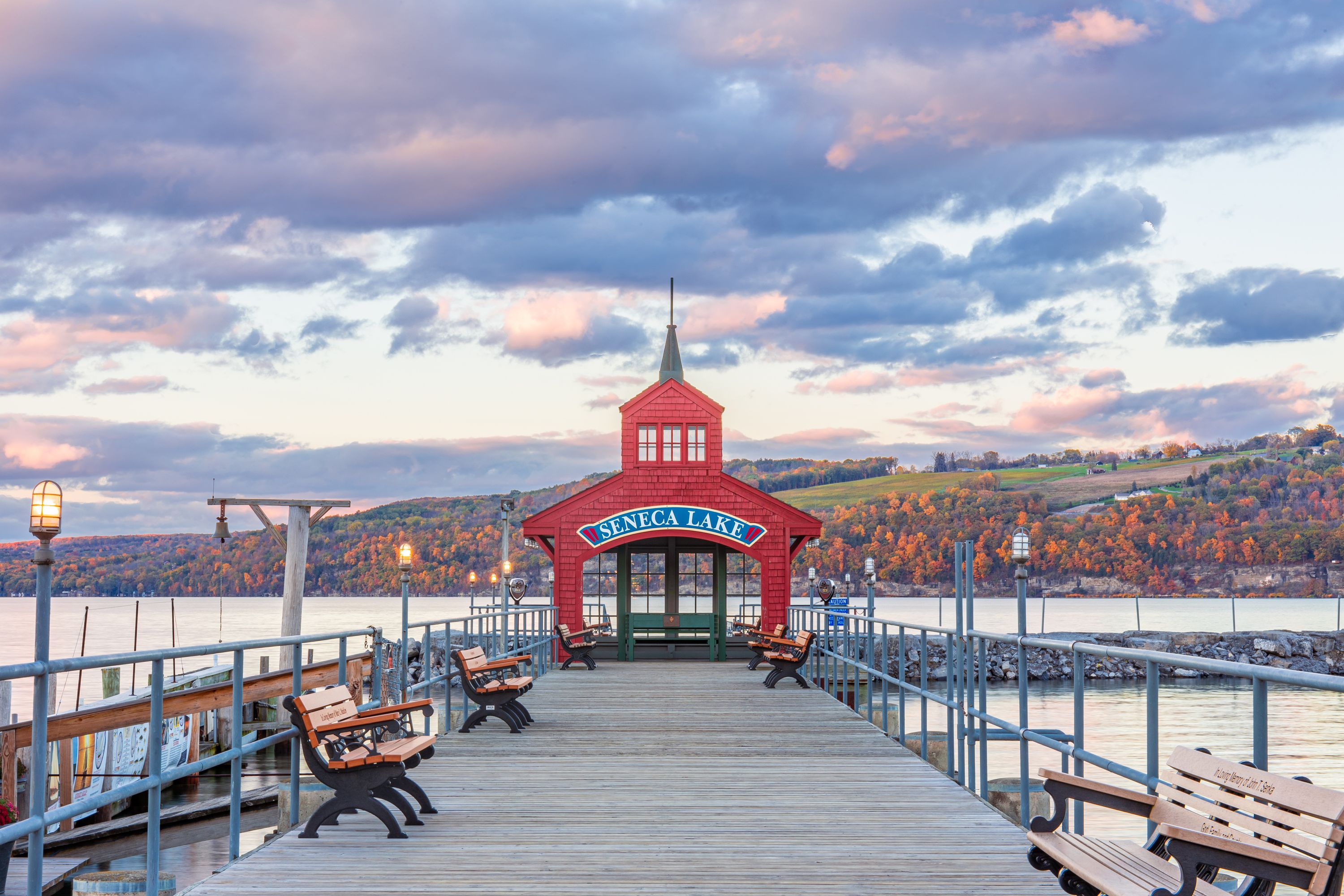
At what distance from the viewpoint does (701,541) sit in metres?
20.8

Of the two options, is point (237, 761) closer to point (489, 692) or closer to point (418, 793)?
point (418, 793)

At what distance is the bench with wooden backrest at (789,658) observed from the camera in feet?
48.6

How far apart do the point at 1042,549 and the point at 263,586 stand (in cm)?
14016

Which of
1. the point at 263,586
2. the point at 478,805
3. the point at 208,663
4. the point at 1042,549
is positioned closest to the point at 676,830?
the point at 478,805

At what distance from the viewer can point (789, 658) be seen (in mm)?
14898

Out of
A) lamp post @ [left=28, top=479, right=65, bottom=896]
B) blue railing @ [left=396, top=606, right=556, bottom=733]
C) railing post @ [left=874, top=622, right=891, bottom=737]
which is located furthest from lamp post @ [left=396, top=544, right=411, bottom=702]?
lamp post @ [left=28, top=479, right=65, bottom=896]

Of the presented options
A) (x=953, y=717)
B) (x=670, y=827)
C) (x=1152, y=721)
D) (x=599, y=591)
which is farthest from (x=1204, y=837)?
(x=599, y=591)

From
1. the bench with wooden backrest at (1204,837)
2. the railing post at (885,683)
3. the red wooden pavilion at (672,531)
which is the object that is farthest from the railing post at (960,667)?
the red wooden pavilion at (672,531)

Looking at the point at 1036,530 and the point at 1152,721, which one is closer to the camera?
the point at 1152,721

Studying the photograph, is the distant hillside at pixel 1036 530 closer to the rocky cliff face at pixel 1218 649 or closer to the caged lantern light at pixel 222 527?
the rocky cliff face at pixel 1218 649

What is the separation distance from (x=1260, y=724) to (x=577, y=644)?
576 inches

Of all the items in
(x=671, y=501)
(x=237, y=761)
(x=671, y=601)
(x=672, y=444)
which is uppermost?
(x=672, y=444)

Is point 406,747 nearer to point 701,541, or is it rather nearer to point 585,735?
point 585,735

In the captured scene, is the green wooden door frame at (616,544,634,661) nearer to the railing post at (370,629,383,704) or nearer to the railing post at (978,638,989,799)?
the railing post at (370,629,383,704)
